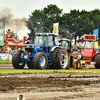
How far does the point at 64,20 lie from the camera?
78812 mm

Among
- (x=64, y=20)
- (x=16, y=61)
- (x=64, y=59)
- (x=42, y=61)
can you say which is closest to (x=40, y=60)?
(x=42, y=61)

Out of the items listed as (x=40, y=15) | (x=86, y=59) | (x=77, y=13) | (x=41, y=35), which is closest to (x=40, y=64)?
(x=41, y=35)

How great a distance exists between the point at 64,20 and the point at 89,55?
57.0 meters

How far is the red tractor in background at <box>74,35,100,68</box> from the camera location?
2113cm

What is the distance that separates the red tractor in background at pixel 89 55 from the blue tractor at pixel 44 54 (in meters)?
1.68

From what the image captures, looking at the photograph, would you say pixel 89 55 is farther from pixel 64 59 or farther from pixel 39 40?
pixel 39 40

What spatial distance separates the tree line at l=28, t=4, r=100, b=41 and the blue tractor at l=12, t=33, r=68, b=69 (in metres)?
55.8

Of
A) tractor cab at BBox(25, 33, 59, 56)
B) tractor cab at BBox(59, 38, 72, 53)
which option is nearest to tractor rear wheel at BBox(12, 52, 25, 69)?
A: tractor cab at BBox(25, 33, 59, 56)

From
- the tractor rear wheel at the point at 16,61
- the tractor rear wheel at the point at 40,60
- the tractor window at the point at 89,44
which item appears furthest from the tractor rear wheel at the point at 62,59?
the tractor window at the point at 89,44

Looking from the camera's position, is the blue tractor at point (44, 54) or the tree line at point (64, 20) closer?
the blue tractor at point (44, 54)

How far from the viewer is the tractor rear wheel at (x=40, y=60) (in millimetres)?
17766

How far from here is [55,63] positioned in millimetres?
19125

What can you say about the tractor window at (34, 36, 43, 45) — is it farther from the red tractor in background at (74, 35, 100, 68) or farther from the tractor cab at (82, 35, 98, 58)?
the tractor cab at (82, 35, 98, 58)

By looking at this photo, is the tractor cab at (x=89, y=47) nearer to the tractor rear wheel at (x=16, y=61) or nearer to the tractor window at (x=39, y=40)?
the tractor window at (x=39, y=40)
